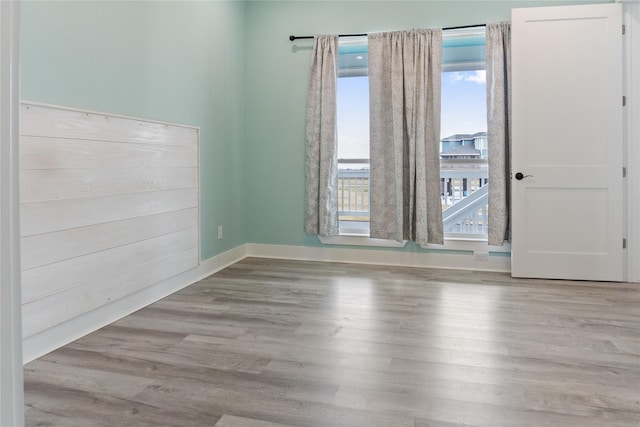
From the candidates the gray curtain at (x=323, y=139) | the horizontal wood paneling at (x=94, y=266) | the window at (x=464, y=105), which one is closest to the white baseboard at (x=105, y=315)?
the horizontal wood paneling at (x=94, y=266)

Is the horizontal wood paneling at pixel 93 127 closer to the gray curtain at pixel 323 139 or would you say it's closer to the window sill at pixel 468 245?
the gray curtain at pixel 323 139

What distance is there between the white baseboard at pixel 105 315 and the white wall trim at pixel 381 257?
0.76 meters

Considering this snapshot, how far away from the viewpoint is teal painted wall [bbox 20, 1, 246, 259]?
212cm

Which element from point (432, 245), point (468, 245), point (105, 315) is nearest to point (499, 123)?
point (468, 245)

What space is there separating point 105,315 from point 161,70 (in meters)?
1.66

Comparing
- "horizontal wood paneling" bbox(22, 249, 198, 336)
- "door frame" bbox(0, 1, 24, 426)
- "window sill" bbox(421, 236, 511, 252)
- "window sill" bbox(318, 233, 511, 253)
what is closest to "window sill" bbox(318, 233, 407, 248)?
"window sill" bbox(318, 233, 511, 253)

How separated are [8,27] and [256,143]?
3849 millimetres

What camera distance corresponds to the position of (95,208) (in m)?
2.40

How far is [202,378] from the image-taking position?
1.85m

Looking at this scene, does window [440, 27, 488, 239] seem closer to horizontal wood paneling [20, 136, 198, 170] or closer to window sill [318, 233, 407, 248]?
window sill [318, 233, 407, 248]

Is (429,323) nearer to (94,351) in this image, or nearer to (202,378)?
(202,378)

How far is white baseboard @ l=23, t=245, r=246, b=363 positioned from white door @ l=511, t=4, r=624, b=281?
2.67 meters

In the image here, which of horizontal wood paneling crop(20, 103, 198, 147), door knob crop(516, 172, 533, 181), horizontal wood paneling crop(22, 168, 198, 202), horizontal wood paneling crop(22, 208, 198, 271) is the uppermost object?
horizontal wood paneling crop(20, 103, 198, 147)

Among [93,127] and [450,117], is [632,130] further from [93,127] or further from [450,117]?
[93,127]
